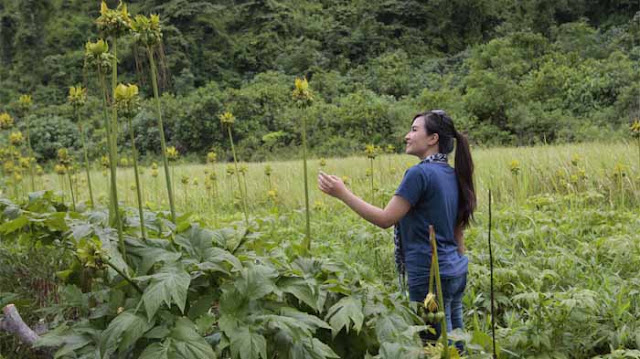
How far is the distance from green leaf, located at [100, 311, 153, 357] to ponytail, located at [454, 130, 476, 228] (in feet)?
5.35

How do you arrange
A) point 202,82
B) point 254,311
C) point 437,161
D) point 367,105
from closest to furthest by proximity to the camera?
point 254,311, point 437,161, point 367,105, point 202,82

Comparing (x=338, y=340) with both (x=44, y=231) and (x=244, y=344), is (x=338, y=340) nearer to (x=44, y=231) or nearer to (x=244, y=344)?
(x=244, y=344)

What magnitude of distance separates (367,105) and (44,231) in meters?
14.8

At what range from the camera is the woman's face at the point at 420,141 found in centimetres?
252

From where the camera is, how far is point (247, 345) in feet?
4.22

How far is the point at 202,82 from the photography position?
22891mm

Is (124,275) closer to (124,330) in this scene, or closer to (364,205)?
(124,330)

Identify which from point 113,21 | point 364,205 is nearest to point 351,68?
point 364,205

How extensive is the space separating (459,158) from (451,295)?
0.63 m

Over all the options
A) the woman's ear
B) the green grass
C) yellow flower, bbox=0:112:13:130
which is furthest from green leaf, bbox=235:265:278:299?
the green grass

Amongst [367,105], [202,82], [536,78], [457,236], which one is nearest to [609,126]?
[536,78]

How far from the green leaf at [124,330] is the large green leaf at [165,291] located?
47mm

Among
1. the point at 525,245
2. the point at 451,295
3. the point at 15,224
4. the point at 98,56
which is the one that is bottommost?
the point at 525,245

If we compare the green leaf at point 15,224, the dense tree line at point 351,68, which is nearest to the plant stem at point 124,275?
the green leaf at point 15,224
